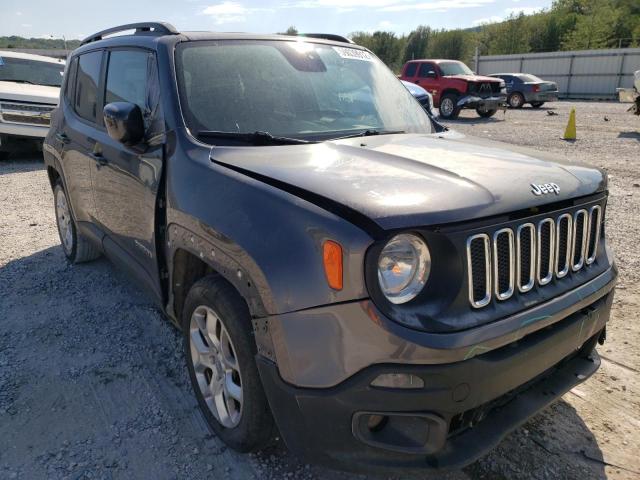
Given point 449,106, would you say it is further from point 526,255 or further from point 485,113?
point 526,255

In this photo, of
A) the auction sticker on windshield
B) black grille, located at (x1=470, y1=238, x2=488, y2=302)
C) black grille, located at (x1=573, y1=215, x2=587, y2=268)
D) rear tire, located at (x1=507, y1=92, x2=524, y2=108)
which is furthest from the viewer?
rear tire, located at (x1=507, y1=92, x2=524, y2=108)

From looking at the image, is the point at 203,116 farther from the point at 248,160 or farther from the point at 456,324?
the point at 456,324

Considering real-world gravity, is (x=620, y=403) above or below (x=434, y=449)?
below

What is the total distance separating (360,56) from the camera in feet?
12.4

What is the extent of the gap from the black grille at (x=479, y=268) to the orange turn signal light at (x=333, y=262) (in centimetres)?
48

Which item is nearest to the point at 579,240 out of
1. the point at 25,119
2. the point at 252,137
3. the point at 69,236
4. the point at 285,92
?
the point at 252,137

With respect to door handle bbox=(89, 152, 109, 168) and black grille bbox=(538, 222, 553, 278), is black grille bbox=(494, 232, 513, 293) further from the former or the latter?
door handle bbox=(89, 152, 109, 168)

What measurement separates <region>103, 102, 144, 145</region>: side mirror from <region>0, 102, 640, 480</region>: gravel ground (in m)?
1.41

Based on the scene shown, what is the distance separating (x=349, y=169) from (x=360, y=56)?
1.86 m

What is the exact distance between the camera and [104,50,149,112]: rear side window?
3.13 meters


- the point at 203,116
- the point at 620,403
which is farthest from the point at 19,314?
the point at 620,403

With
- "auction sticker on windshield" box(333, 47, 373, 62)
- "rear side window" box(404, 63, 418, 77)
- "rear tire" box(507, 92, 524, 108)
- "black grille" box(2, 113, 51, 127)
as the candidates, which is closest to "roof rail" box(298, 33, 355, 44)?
"auction sticker on windshield" box(333, 47, 373, 62)

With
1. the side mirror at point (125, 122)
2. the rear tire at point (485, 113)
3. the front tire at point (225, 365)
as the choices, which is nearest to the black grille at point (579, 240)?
the front tire at point (225, 365)

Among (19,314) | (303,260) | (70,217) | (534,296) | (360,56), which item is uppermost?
(360,56)
